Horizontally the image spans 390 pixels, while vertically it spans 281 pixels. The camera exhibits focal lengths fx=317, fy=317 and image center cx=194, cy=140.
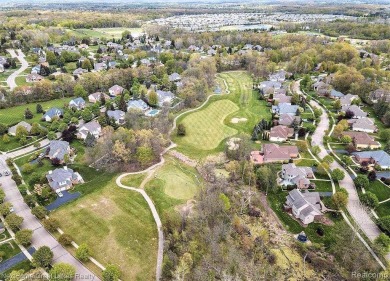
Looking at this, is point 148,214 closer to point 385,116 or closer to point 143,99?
point 143,99

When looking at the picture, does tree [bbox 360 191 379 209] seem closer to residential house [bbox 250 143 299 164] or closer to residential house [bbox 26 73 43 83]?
residential house [bbox 250 143 299 164]

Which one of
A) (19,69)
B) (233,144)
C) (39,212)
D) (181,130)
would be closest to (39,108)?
(181,130)

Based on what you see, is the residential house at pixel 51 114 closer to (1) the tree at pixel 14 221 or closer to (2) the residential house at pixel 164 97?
(2) the residential house at pixel 164 97

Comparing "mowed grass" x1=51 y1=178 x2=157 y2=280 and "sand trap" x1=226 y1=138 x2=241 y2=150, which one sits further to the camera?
"sand trap" x1=226 y1=138 x2=241 y2=150

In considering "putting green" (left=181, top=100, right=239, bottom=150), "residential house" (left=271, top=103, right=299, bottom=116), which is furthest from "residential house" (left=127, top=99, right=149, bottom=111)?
"residential house" (left=271, top=103, right=299, bottom=116)

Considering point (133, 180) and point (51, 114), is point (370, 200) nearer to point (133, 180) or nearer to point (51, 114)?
point (133, 180)

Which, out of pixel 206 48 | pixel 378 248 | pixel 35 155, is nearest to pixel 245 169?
pixel 378 248
